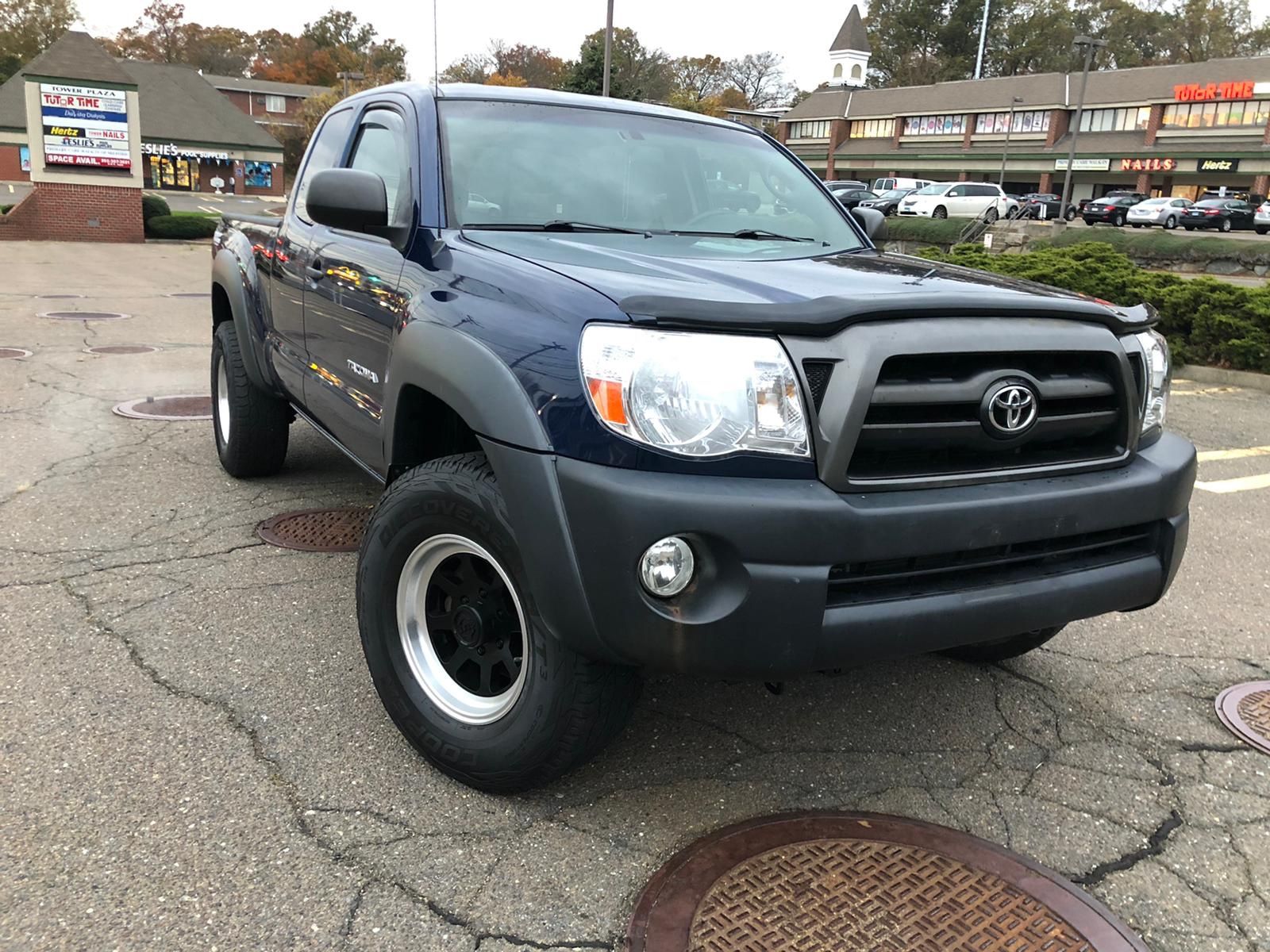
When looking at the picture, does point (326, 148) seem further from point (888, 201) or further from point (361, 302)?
point (888, 201)

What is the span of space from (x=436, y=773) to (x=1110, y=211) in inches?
1827

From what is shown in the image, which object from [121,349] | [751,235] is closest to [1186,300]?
[751,235]

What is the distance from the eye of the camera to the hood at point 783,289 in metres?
2.22

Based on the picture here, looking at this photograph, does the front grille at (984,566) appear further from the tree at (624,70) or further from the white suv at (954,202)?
the white suv at (954,202)

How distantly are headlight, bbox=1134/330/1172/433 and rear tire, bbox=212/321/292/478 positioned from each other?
3921 mm

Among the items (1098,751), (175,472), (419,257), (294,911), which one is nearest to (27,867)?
(294,911)

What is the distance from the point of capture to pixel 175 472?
18.6 ft

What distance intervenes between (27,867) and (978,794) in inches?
94.8

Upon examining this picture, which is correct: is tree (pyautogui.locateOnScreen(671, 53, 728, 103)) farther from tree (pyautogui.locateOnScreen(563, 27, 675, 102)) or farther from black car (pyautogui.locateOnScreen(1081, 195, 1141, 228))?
black car (pyautogui.locateOnScreen(1081, 195, 1141, 228))

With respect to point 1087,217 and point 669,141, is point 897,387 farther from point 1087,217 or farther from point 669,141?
point 1087,217

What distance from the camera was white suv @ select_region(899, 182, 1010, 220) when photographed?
133 ft

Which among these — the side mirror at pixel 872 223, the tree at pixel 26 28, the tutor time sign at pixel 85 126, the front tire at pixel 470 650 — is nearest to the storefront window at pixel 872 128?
the tutor time sign at pixel 85 126

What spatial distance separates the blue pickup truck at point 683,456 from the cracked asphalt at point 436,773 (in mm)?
289

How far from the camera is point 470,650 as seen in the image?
2.74 m
